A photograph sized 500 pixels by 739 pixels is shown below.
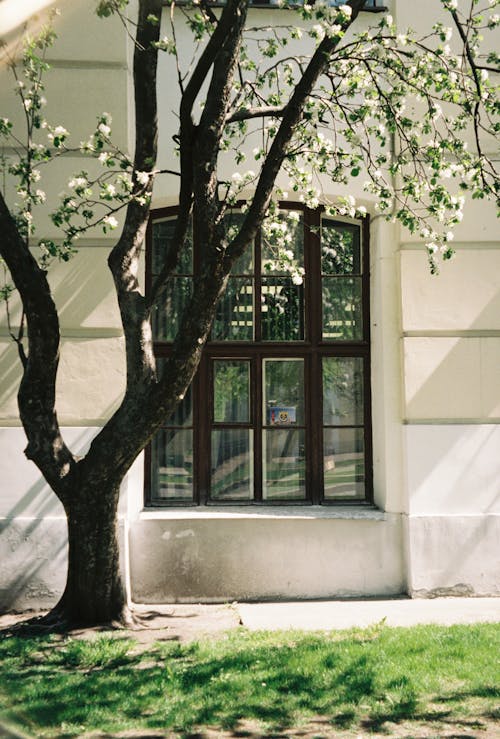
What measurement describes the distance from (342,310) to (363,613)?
3.05 metres

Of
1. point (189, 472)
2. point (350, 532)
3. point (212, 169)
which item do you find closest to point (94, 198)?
point (212, 169)

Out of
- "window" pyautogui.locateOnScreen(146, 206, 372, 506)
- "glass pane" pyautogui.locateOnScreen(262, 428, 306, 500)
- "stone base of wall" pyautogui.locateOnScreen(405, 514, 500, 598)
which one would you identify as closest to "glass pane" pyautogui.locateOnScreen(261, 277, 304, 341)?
"window" pyautogui.locateOnScreen(146, 206, 372, 506)

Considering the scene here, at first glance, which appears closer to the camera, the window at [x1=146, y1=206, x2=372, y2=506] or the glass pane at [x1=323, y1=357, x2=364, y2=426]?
the window at [x1=146, y1=206, x2=372, y2=506]

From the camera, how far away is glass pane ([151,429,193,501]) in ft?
27.4

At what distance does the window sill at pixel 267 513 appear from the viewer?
312 inches

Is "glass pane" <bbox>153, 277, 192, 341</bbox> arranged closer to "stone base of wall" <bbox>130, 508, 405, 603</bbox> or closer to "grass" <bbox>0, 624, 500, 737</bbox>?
"stone base of wall" <bbox>130, 508, 405, 603</bbox>

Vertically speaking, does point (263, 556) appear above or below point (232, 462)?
below

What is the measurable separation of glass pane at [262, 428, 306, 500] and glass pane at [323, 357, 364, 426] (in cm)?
42

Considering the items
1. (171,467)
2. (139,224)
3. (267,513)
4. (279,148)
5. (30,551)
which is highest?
(279,148)

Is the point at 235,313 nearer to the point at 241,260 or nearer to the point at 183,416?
the point at 241,260

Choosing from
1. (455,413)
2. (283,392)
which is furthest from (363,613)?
(283,392)

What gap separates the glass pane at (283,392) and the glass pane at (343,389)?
268 millimetres

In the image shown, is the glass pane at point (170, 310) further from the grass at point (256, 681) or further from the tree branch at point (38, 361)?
the grass at point (256, 681)

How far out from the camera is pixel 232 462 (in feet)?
27.7
